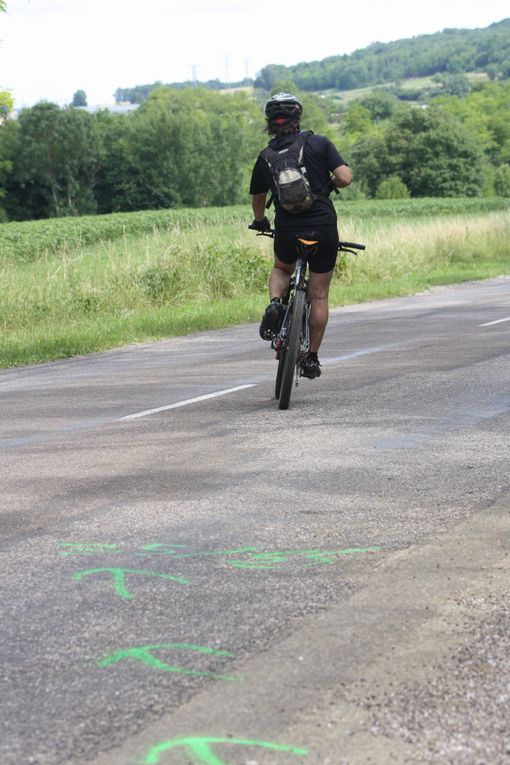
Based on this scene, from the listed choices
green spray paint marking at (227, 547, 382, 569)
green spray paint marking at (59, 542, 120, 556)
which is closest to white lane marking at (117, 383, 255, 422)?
green spray paint marking at (59, 542, 120, 556)

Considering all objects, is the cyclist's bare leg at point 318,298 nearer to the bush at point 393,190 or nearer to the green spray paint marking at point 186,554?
the green spray paint marking at point 186,554

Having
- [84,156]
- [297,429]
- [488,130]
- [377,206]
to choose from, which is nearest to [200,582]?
[297,429]

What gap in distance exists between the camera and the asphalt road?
3.11 meters

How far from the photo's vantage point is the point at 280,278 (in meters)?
8.85

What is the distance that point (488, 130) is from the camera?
7397 inches

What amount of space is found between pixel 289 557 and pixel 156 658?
3.78 ft

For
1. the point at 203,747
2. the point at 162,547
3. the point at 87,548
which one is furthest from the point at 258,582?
the point at 203,747

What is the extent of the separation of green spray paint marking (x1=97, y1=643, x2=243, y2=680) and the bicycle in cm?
488

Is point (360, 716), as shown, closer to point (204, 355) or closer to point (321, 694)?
point (321, 694)

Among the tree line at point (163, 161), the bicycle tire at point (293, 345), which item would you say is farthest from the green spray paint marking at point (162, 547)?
the tree line at point (163, 161)

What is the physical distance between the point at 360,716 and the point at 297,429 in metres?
4.71

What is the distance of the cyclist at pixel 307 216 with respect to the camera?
8.47 m

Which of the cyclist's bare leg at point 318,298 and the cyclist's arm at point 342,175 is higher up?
the cyclist's arm at point 342,175

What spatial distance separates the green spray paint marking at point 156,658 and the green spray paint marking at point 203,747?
424 millimetres
